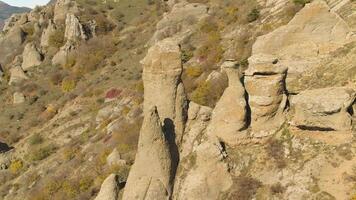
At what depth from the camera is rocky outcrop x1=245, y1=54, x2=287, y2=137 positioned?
16984mm

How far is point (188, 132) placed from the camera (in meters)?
19.2

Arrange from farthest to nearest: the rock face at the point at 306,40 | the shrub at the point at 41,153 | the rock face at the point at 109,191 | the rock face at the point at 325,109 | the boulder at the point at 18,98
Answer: the boulder at the point at 18,98
the shrub at the point at 41,153
the rock face at the point at 306,40
the rock face at the point at 109,191
the rock face at the point at 325,109

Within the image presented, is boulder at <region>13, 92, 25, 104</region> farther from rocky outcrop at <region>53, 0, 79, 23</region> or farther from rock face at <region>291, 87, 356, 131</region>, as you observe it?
rock face at <region>291, 87, 356, 131</region>

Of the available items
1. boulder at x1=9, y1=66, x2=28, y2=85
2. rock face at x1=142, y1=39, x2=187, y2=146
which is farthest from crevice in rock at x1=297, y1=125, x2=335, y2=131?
boulder at x1=9, y1=66, x2=28, y2=85

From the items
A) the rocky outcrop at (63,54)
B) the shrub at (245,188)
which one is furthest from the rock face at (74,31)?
the shrub at (245,188)

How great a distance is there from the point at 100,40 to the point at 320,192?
57.7 m

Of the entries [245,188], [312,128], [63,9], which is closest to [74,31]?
[63,9]

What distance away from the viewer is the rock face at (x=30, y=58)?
69688mm

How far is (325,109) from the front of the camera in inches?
617

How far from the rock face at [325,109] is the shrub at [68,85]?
46643 millimetres

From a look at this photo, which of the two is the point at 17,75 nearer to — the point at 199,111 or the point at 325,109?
the point at 199,111

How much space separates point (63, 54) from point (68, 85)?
968 centimetres

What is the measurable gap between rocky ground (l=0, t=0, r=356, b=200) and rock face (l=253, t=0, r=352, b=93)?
65 mm

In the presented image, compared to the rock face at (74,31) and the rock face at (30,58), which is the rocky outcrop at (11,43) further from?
the rock face at (74,31)
